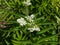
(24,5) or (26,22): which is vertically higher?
(24,5)

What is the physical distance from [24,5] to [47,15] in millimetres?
373

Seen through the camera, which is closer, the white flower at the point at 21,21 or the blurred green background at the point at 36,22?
the blurred green background at the point at 36,22

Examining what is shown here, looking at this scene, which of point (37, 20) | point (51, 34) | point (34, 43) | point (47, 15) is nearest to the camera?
point (34, 43)

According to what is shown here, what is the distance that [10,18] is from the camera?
2.96m

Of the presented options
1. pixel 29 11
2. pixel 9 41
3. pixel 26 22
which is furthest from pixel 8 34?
pixel 29 11

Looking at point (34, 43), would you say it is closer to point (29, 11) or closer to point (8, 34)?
point (8, 34)

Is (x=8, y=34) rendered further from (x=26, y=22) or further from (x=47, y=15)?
(x=47, y=15)

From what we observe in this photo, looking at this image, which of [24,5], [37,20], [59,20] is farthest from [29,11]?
[59,20]

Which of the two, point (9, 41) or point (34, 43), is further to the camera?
point (9, 41)

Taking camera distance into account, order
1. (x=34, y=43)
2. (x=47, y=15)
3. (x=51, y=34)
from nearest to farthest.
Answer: (x=34, y=43)
(x=51, y=34)
(x=47, y=15)

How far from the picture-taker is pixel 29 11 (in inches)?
122

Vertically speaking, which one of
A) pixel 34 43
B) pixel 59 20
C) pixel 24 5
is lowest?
pixel 34 43

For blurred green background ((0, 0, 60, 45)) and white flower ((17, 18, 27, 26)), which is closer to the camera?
blurred green background ((0, 0, 60, 45))

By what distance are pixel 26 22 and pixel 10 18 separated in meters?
0.32
